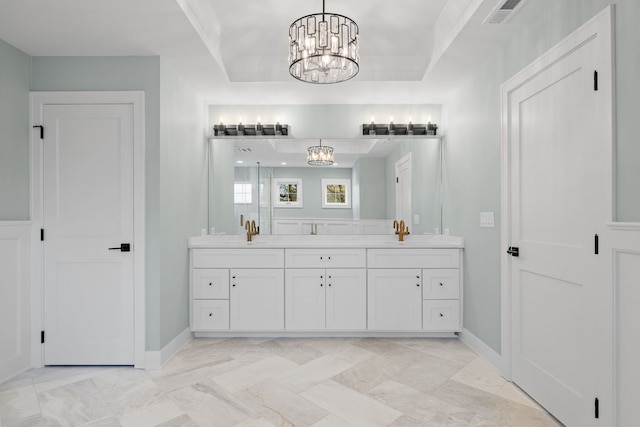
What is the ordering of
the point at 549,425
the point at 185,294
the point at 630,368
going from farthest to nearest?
the point at 185,294
the point at 549,425
the point at 630,368

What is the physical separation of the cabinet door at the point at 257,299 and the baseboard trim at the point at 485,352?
1601 millimetres

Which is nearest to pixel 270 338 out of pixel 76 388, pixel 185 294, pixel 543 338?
pixel 185 294

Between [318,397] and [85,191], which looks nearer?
[318,397]

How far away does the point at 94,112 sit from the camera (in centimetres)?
274

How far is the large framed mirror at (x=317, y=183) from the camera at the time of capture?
3.72m

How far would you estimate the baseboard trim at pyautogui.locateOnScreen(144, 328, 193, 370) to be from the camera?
2.72 meters

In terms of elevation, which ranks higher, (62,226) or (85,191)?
(85,191)

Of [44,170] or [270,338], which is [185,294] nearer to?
[270,338]

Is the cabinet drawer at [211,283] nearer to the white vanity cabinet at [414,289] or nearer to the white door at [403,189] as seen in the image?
the white vanity cabinet at [414,289]

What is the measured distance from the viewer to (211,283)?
3.34 metres

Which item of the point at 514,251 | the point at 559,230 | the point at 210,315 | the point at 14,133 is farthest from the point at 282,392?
the point at 14,133

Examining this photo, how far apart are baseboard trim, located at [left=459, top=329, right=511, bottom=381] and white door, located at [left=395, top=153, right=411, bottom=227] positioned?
44.8 inches

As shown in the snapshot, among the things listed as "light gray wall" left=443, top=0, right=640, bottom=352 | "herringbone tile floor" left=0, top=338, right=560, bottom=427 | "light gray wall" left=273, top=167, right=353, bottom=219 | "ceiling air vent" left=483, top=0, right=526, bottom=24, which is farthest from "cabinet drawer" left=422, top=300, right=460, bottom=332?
"ceiling air vent" left=483, top=0, right=526, bottom=24

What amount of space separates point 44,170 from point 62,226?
431mm
